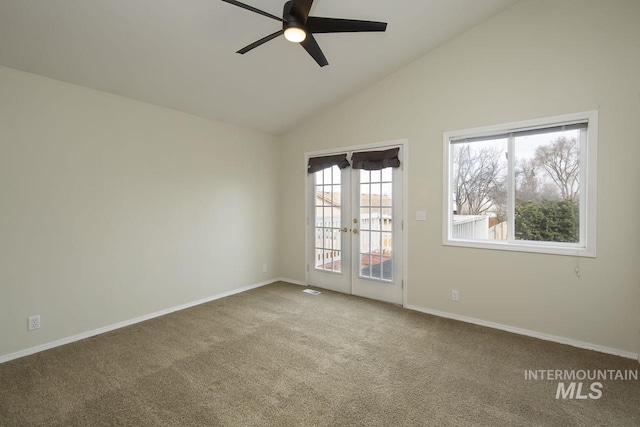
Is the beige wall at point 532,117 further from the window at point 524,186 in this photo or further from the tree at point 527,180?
the tree at point 527,180

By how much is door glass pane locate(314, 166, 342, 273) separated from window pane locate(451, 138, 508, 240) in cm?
165

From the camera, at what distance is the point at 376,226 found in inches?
164

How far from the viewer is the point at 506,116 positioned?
3.14m

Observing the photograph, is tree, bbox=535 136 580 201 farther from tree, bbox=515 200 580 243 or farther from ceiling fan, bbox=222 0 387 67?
ceiling fan, bbox=222 0 387 67

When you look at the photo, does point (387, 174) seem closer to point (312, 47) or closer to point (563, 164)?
point (563, 164)

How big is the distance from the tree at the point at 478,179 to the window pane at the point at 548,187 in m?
0.17

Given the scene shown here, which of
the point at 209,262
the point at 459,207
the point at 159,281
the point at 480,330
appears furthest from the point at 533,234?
the point at 159,281

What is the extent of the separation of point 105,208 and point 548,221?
461cm

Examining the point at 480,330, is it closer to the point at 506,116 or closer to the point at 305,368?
the point at 305,368

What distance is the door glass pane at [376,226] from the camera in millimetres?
4039

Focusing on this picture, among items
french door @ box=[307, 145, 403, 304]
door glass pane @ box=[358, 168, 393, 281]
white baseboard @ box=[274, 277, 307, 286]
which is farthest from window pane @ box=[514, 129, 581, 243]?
white baseboard @ box=[274, 277, 307, 286]

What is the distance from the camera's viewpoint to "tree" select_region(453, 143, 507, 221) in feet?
10.9

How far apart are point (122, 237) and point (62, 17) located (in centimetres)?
205

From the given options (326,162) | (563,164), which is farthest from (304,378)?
(563,164)
